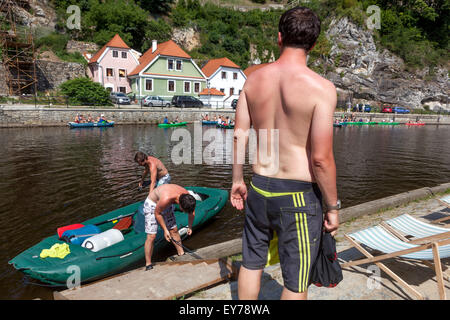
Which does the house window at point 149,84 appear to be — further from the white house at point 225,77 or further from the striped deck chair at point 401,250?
the striped deck chair at point 401,250

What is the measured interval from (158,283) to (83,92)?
33111mm

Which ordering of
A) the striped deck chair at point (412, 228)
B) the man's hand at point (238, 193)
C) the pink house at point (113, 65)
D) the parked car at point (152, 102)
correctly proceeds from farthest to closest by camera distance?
the pink house at point (113, 65), the parked car at point (152, 102), the striped deck chair at point (412, 228), the man's hand at point (238, 193)

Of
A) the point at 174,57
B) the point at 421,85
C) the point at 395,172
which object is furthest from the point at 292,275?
the point at 421,85

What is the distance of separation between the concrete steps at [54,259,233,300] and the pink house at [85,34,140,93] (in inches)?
1705

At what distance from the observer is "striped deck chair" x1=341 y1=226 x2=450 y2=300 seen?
3135 millimetres

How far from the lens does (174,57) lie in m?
43.2

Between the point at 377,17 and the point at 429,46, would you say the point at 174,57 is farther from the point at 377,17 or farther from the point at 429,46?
the point at 429,46

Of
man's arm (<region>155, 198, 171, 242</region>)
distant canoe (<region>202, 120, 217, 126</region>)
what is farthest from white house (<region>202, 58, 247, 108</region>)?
man's arm (<region>155, 198, 171, 242</region>)

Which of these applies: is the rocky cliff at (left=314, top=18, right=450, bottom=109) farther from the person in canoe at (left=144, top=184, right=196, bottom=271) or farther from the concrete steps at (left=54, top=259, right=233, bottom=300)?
the concrete steps at (left=54, top=259, right=233, bottom=300)

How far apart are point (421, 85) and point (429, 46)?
34.9ft

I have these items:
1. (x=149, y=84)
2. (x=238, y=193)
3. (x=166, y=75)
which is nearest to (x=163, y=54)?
(x=166, y=75)

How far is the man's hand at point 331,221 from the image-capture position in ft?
7.49

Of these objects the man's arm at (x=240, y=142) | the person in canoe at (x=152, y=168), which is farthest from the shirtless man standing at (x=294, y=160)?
the person in canoe at (x=152, y=168)

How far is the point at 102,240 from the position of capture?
564cm
